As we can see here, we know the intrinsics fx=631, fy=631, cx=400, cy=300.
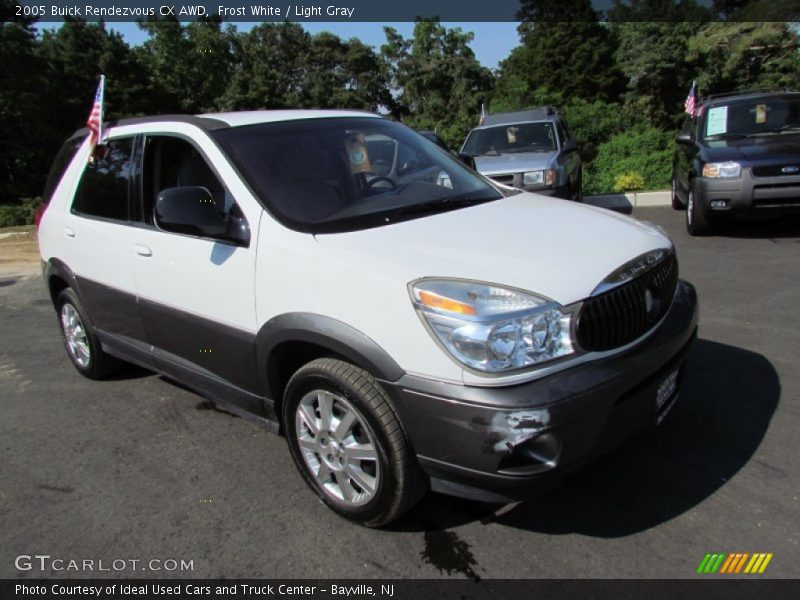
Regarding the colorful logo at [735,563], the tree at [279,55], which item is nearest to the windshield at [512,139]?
the colorful logo at [735,563]

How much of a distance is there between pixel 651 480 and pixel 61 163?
460cm

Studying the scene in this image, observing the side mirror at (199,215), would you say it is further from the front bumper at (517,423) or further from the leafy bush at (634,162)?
the leafy bush at (634,162)

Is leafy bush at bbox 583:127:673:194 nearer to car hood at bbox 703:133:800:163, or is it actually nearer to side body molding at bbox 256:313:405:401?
car hood at bbox 703:133:800:163

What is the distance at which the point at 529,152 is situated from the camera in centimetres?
986

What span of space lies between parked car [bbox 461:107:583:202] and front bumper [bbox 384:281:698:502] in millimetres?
6815

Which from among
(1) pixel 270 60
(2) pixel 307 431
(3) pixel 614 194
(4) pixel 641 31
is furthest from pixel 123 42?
(2) pixel 307 431

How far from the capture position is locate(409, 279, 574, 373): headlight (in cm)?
229

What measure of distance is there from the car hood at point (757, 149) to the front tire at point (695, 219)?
0.52 meters

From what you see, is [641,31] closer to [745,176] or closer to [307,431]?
[745,176]

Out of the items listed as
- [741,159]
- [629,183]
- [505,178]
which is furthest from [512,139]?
[741,159]

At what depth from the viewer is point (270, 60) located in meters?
60.9

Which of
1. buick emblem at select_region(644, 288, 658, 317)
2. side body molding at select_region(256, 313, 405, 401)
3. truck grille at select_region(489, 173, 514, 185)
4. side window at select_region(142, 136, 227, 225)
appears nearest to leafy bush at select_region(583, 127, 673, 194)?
truck grille at select_region(489, 173, 514, 185)

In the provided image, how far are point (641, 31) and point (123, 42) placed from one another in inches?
1153

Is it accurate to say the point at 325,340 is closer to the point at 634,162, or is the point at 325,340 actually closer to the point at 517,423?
the point at 517,423
